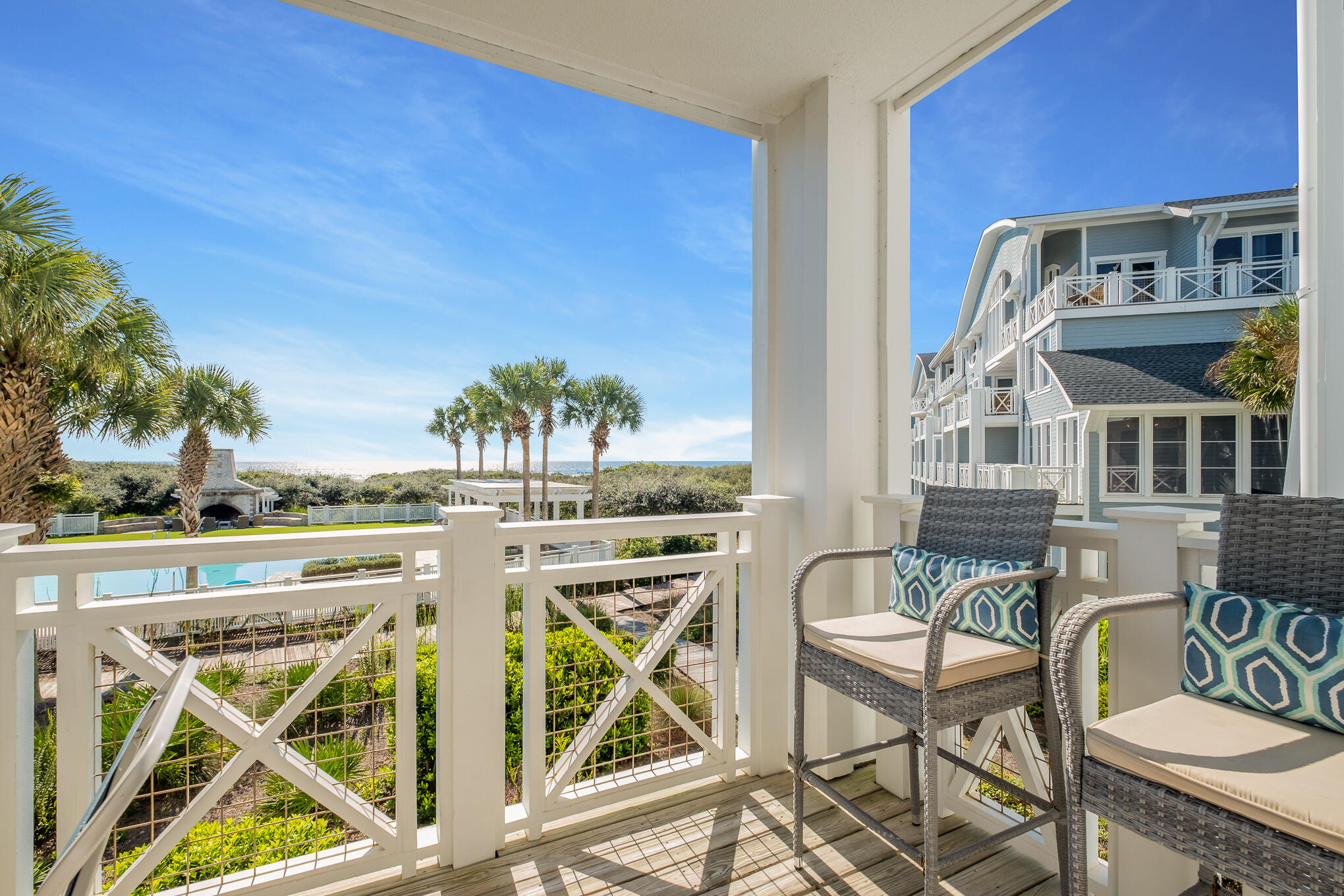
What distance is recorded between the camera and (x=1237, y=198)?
1382mm

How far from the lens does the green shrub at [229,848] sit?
1.64 m

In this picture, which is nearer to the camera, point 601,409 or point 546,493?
point 546,493

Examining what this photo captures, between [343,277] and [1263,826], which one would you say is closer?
[1263,826]

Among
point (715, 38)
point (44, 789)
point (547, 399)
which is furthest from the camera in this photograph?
point (547, 399)

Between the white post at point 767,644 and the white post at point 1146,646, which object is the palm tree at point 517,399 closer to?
the white post at point 767,644

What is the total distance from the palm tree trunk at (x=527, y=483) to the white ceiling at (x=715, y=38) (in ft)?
4.80

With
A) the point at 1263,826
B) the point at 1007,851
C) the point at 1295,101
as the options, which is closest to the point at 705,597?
the point at 1007,851

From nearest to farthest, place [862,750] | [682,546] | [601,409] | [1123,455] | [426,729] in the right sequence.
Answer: [1123,455]
[862,750]
[682,546]
[601,409]
[426,729]

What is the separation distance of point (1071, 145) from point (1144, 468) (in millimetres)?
929

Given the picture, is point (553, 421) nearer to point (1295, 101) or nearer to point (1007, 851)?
point (1007, 851)

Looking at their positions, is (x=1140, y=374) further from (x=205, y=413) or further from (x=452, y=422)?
(x=205, y=413)

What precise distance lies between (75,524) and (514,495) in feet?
4.43

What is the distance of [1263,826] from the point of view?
2.82ft

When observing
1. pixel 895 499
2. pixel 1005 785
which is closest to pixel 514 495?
pixel 895 499
